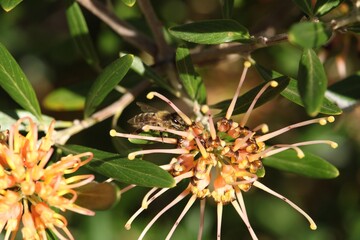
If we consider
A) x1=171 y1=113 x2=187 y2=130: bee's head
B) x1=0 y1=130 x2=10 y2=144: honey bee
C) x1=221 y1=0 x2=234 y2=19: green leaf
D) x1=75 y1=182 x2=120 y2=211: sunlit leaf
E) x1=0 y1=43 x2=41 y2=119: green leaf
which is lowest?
x1=75 y1=182 x2=120 y2=211: sunlit leaf

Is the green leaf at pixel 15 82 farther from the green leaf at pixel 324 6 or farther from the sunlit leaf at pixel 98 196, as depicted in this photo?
the green leaf at pixel 324 6

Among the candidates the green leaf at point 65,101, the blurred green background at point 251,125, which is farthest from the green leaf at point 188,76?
the blurred green background at point 251,125

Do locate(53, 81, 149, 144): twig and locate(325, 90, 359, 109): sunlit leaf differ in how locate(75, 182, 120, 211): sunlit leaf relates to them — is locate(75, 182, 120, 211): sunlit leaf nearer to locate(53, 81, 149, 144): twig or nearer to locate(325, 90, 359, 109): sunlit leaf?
locate(53, 81, 149, 144): twig

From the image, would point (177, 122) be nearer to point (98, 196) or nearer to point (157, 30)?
point (98, 196)

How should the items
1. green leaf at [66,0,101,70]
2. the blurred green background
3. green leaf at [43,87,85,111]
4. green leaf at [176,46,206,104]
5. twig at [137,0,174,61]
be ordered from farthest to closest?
the blurred green background, green leaf at [43,87,85,111], green leaf at [66,0,101,70], twig at [137,0,174,61], green leaf at [176,46,206,104]

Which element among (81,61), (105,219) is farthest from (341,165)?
(81,61)

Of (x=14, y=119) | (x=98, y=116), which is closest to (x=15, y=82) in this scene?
(x=14, y=119)

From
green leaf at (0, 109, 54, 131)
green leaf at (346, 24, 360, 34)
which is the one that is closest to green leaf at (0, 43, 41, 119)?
green leaf at (0, 109, 54, 131)
